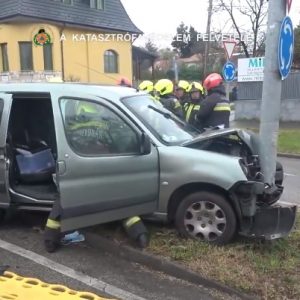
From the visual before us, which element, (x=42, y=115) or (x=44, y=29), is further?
(x=44, y=29)

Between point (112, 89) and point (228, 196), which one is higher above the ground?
point (112, 89)

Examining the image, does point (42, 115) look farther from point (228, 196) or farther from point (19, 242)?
point (228, 196)

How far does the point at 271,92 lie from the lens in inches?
178

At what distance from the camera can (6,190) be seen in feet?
17.6

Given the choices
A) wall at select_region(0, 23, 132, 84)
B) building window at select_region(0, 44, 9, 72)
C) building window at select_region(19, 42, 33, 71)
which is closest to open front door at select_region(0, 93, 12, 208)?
wall at select_region(0, 23, 132, 84)

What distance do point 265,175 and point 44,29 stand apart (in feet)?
95.1

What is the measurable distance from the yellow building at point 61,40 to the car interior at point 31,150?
25.2 m

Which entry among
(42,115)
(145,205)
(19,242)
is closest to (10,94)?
(42,115)

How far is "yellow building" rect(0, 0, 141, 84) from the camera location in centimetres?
3123

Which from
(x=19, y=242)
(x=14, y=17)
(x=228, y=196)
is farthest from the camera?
(x=14, y=17)

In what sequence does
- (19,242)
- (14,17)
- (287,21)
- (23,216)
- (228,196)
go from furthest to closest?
(14,17) → (23,216) → (19,242) → (228,196) → (287,21)

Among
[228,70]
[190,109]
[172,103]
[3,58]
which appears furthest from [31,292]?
[3,58]

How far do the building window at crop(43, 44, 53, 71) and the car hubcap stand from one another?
28729 millimetres

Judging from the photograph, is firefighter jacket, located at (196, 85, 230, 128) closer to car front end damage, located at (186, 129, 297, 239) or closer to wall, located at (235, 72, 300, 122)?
car front end damage, located at (186, 129, 297, 239)
